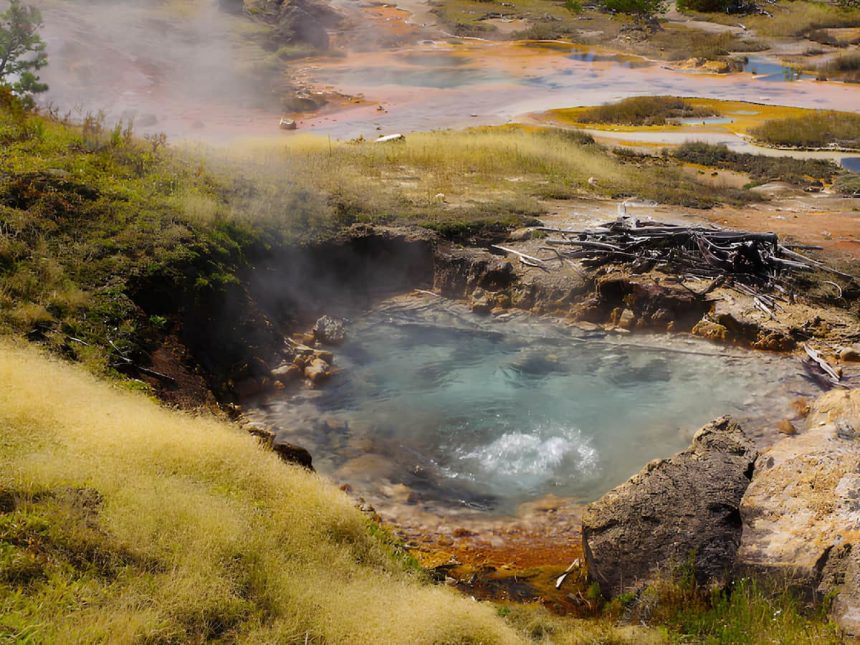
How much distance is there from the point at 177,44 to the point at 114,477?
3492 cm

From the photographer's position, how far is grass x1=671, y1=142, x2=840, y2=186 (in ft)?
56.4

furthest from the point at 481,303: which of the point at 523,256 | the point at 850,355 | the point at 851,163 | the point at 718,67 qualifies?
the point at 718,67

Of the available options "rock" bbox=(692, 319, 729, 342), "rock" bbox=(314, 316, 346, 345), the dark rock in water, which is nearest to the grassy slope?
the dark rock in water

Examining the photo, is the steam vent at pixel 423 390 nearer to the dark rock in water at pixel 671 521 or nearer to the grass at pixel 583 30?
the dark rock in water at pixel 671 521

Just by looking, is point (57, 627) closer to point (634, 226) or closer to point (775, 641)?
point (775, 641)

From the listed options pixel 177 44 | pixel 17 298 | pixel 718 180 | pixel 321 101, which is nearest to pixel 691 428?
pixel 17 298

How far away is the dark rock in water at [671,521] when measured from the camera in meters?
4.70

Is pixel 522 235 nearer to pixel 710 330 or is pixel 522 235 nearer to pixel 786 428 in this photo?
pixel 710 330

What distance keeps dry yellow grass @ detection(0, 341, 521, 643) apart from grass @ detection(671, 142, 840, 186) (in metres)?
15.4

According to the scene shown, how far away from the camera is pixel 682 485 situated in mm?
5117

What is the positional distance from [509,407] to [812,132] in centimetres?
1887

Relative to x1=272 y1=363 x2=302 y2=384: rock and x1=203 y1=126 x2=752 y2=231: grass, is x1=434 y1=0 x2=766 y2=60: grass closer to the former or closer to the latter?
x1=203 y1=126 x2=752 y2=231: grass

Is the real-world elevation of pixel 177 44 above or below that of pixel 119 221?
above

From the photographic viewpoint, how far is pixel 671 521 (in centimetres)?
490
